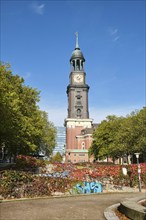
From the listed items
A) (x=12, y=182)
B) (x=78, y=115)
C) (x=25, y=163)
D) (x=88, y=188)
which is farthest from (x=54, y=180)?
(x=78, y=115)

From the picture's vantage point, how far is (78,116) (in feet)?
298

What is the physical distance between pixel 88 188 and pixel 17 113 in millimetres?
12179

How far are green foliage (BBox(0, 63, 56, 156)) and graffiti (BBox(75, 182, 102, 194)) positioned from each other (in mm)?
10393

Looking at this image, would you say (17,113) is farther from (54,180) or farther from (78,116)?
(78,116)

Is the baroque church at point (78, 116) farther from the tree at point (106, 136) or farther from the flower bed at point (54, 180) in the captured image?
the flower bed at point (54, 180)

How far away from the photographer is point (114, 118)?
60812mm

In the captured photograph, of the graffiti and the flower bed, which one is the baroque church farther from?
the graffiti

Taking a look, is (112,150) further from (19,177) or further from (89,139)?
(89,139)

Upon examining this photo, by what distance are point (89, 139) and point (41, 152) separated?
2946 centimetres

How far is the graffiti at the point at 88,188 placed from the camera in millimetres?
22327

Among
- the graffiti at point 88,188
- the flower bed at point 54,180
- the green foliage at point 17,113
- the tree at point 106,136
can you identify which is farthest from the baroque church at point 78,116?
the graffiti at point 88,188

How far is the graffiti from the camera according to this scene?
879 inches

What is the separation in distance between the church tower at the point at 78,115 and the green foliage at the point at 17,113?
49.9 m

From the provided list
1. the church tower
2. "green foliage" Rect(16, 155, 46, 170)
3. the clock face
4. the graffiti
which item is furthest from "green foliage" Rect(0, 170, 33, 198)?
the clock face
